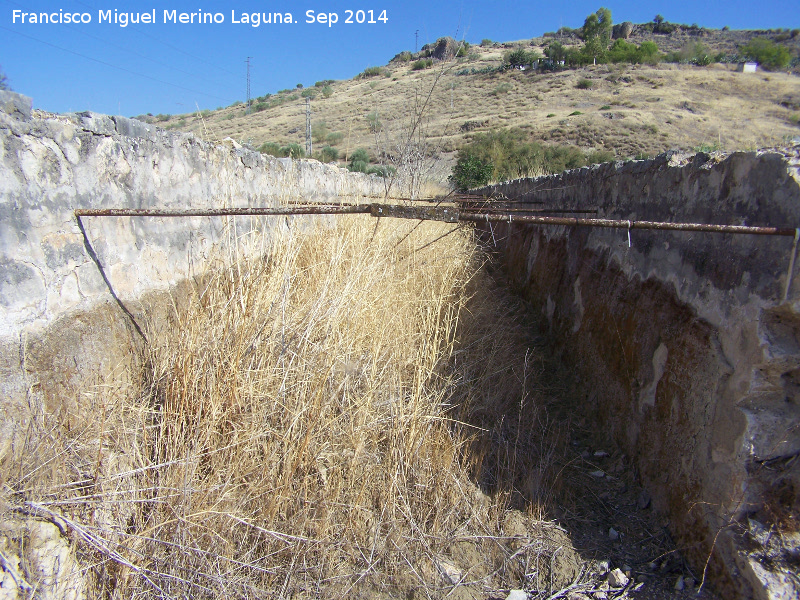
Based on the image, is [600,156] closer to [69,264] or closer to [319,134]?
[319,134]

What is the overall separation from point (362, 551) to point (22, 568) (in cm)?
123

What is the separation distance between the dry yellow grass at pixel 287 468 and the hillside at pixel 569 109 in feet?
42.8

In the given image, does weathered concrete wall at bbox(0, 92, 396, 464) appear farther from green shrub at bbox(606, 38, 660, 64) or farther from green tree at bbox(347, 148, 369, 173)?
green shrub at bbox(606, 38, 660, 64)

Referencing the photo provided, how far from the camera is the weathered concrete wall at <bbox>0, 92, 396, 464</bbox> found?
1994 mm

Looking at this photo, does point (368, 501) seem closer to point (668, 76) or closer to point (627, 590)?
point (627, 590)

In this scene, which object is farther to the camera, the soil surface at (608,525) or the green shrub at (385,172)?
the green shrub at (385,172)

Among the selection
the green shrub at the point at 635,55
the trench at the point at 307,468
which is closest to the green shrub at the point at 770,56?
the green shrub at the point at 635,55

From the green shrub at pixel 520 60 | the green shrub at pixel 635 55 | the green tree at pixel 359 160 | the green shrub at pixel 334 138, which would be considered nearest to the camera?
the green tree at pixel 359 160

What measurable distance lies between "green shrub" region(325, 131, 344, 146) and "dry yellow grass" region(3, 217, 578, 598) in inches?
760

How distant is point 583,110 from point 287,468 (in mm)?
29973

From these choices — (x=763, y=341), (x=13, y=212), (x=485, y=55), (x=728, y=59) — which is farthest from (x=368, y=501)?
(x=485, y=55)

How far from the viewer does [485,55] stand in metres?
46.6

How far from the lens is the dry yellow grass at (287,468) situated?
72.9 inches

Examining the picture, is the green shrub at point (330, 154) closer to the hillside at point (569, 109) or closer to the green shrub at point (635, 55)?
the hillside at point (569, 109)
